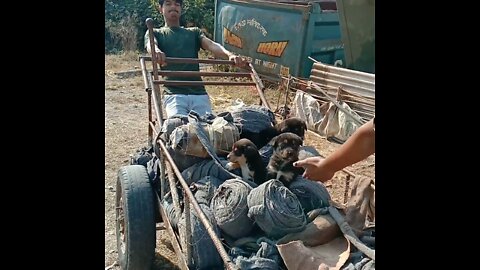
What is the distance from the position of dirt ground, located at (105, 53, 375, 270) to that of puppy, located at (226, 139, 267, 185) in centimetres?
110

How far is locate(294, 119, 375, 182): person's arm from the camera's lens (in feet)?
6.30

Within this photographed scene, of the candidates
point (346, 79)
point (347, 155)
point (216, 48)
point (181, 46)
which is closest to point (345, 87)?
point (346, 79)

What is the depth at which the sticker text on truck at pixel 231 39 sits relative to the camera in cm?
916

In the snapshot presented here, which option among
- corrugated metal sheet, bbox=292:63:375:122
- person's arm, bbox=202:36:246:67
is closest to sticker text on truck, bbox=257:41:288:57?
corrugated metal sheet, bbox=292:63:375:122

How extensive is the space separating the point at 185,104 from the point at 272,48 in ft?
16.0

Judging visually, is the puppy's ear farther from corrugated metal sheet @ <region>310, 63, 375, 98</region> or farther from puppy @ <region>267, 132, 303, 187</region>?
corrugated metal sheet @ <region>310, 63, 375, 98</region>

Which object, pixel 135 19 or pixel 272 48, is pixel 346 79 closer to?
pixel 272 48

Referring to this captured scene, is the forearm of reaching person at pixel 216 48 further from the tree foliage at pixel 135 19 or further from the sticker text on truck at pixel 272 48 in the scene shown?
the tree foliage at pixel 135 19

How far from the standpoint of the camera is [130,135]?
6.73 meters

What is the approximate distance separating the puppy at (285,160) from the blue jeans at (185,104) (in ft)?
3.45
